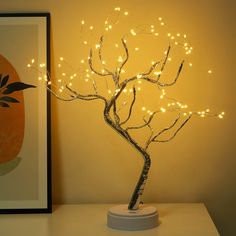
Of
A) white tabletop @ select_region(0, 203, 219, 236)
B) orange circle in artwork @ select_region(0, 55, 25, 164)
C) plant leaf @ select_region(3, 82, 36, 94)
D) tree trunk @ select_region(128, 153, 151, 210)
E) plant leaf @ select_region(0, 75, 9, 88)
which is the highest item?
plant leaf @ select_region(0, 75, 9, 88)

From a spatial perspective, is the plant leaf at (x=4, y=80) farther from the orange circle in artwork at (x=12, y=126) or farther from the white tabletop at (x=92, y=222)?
the white tabletop at (x=92, y=222)

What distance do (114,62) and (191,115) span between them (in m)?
0.43

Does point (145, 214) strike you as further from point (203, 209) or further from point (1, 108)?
point (1, 108)

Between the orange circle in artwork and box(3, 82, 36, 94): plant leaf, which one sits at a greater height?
box(3, 82, 36, 94): plant leaf

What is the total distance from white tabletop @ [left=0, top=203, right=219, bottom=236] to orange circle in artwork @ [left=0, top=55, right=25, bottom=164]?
0.29 meters

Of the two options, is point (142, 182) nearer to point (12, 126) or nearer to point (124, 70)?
point (124, 70)

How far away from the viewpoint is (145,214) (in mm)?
1664

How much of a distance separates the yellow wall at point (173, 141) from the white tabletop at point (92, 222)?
9 centimetres

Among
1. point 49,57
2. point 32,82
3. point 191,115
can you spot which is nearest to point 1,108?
point 32,82

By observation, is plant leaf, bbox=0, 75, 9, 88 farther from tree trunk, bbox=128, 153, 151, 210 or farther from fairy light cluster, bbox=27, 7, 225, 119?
tree trunk, bbox=128, 153, 151, 210

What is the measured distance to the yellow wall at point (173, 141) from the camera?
6.51 feet

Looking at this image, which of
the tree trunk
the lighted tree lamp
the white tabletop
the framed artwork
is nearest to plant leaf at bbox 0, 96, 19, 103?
the framed artwork

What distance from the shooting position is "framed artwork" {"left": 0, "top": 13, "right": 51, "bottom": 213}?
194 centimetres

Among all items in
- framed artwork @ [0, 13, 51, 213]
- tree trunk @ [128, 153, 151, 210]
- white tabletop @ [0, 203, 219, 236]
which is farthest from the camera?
framed artwork @ [0, 13, 51, 213]
